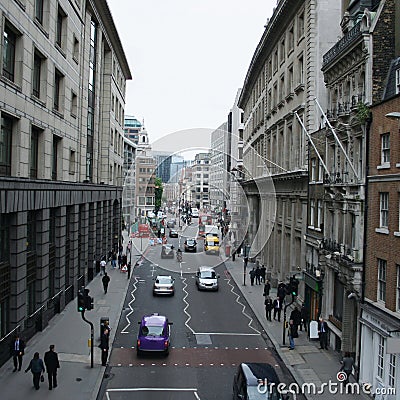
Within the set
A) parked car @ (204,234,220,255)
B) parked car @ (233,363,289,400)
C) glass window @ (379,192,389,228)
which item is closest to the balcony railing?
glass window @ (379,192,389,228)

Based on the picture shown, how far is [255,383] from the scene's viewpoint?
1481 cm

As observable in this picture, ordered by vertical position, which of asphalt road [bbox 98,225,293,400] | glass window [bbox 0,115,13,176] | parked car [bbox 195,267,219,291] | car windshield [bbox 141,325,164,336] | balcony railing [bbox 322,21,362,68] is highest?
balcony railing [bbox 322,21,362,68]

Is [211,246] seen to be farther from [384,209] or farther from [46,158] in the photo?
[384,209]

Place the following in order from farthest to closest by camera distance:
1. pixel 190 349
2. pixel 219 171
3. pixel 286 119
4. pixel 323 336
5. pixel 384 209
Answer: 1. pixel 219 171
2. pixel 286 119
3. pixel 323 336
4. pixel 190 349
5. pixel 384 209

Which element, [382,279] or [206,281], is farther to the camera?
[206,281]

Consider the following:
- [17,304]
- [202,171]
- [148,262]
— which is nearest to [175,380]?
[17,304]

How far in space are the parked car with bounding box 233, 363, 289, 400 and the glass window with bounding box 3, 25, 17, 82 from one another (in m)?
14.3

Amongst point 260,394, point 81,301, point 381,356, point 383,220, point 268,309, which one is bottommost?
point 268,309

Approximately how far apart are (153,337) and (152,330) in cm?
42

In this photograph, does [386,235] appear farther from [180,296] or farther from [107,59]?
[107,59]

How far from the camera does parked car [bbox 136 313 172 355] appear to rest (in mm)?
21516

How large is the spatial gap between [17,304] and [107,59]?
36.1m

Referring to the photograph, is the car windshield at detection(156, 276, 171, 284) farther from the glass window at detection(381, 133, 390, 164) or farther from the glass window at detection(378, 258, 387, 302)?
the glass window at detection(381, 133, 390, 164)

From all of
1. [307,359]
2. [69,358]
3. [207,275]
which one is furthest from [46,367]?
[207,275]
